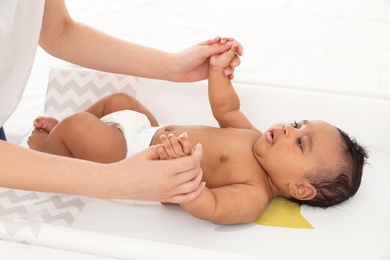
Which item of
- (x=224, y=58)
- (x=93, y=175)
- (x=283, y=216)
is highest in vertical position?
(x=224, y=58)

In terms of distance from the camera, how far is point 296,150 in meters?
1.23

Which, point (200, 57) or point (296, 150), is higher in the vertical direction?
point (200, 57)

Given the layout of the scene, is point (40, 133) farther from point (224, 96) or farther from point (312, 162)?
point (312, 162)

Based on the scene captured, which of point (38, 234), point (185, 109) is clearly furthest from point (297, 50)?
point (38, 234)

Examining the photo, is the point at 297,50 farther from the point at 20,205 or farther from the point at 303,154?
the point at 20,205

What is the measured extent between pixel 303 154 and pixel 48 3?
2.34 feet

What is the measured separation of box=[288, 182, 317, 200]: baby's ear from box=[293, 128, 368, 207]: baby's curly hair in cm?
1

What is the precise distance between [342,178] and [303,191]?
96mm

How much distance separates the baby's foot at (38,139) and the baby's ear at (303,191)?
66 centimetres

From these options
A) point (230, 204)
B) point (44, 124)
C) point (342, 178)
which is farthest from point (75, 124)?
point (342, 178)

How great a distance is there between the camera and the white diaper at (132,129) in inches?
51.3

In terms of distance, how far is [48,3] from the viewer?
1241mm

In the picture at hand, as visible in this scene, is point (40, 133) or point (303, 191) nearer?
point (303, 191)

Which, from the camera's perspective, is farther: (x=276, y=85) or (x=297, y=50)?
(x=297, y=50)
